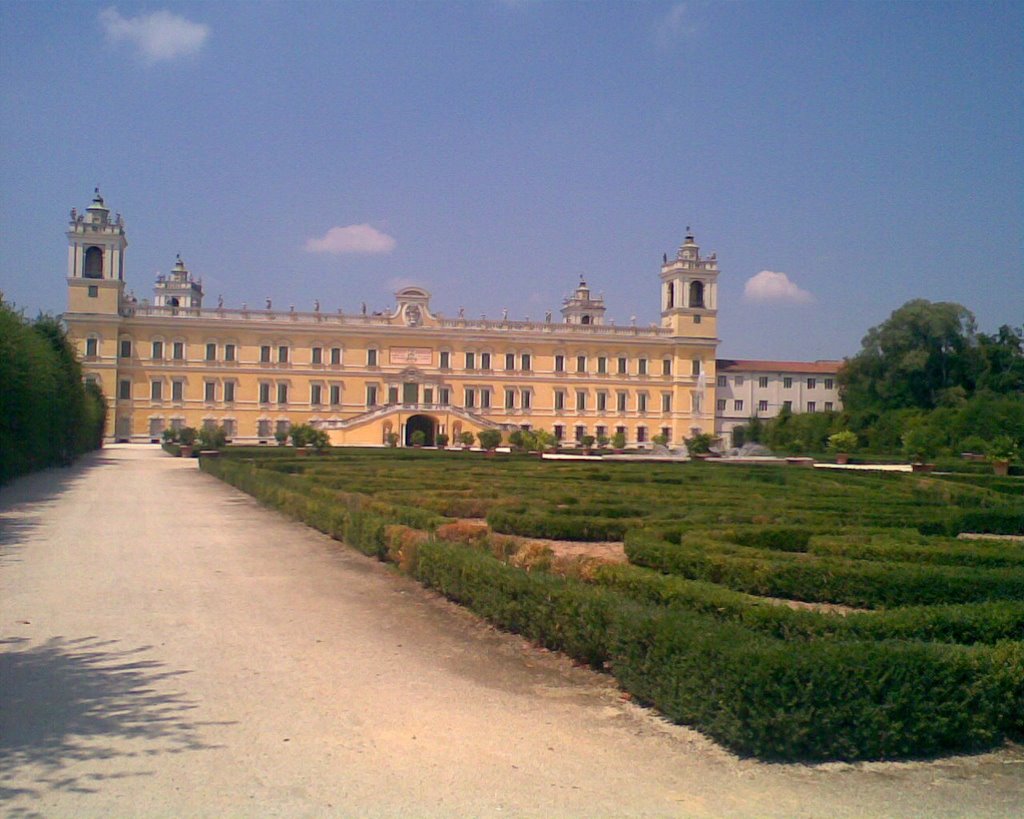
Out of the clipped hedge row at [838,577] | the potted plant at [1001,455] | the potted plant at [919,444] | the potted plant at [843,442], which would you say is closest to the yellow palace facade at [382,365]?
the potted plant at [843,442]

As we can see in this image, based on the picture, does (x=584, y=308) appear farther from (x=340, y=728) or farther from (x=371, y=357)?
(x=340, y=728)

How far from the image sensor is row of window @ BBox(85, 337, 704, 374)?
210 ft

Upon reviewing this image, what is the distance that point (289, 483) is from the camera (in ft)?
61.8

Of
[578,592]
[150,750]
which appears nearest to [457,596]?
[578,592]

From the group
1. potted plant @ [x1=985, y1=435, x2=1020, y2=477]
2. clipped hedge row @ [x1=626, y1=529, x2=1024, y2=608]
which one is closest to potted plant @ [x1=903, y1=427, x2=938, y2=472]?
potted plant @ [x1=985, y1=435, x2=1020, y2=477]

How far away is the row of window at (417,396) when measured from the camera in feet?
211

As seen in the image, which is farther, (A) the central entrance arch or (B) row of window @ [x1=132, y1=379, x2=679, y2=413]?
(B) row of window @ [x1=132, y1=379, x2=679, y2=413]

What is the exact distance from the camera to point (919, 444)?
145 feet

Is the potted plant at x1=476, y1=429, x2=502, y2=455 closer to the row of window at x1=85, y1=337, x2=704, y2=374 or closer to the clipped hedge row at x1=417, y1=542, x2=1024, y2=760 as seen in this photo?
the row of window at x1=85, y1=337, x2=704, y2=374

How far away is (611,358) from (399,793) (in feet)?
217

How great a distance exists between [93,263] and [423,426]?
2319cm

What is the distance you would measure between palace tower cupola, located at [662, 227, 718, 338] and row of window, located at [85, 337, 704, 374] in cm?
246

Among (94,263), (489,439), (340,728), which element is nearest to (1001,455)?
(489,439)

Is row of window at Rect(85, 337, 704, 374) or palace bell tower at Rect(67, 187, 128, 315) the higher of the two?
palace bell tower at Rect(67, 187, 128, 315)
